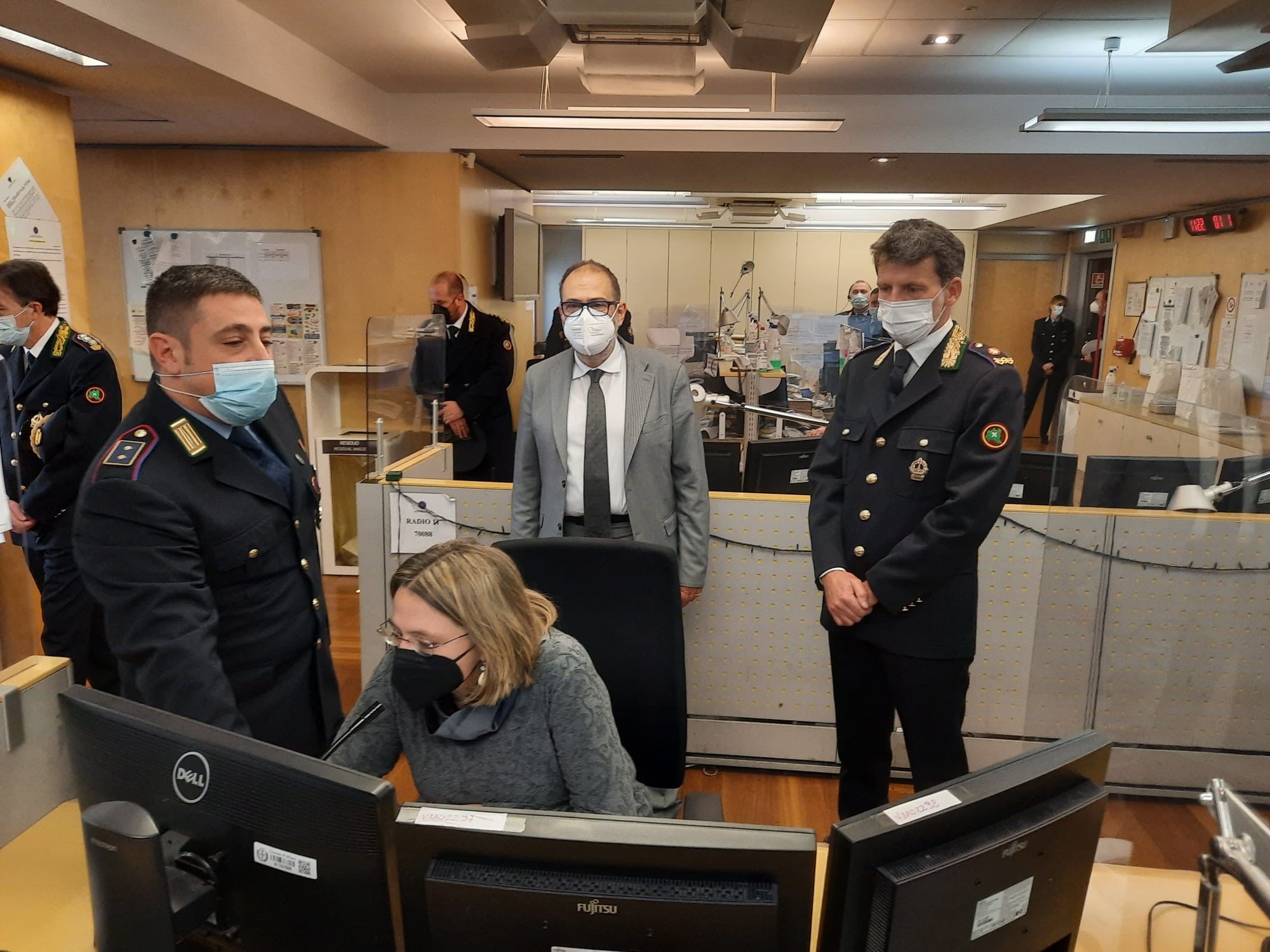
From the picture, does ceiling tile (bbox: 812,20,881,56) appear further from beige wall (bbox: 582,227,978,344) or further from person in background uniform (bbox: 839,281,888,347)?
beige wall (bbox: 582,227,978,344)

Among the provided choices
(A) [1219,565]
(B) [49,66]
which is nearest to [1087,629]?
(A) [1219,565]

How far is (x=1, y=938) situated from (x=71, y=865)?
14cm

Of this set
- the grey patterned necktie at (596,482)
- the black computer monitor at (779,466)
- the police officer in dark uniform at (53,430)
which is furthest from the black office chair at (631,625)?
the police officer in dark uniform at (53,430)

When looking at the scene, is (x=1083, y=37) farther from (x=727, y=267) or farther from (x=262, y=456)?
(x=727, y=267)

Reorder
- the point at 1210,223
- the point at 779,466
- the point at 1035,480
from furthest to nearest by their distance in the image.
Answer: the point at 1210,223
the point at 779,466
the point at 1035,480

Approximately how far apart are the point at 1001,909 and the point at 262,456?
1.40 metres

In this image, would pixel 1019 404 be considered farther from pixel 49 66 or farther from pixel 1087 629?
pixel 49 66

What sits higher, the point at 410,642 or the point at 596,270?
the point at 596,270

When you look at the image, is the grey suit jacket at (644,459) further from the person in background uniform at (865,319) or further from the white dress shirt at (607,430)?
the person in background uniform at (865,319)

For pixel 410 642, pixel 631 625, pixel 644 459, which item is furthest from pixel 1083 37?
pixel 410 642

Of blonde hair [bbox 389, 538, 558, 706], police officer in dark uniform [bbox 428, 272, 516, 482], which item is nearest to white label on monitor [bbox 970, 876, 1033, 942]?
blonde hair [bbox 389, 538, 558, 706]

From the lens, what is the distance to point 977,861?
2.82ft

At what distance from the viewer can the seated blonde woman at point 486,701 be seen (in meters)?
1.34

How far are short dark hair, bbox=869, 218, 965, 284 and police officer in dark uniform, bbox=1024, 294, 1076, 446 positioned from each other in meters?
8.63
